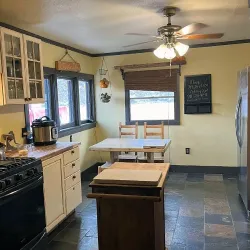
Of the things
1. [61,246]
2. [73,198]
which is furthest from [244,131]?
[61,246]

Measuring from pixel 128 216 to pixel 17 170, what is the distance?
3.31ft

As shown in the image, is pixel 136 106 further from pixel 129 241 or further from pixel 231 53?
pixel 129 241

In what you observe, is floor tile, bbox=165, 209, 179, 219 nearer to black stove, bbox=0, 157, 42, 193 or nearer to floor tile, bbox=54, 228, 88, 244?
floor tile, bbox=54, 228, 88, 244

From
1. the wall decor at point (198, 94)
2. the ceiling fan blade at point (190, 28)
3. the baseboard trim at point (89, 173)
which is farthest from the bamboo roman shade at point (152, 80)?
the ceiling fan blade at point (190, 28)

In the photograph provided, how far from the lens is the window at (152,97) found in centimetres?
505

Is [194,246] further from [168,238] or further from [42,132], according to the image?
[42,132]

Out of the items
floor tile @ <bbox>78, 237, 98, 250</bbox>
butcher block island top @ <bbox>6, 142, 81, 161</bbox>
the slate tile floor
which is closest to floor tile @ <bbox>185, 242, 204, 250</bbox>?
the slate tile floor

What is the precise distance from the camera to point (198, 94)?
491 centimetres

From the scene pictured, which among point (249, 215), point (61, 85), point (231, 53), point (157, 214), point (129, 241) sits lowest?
point (249, 215)

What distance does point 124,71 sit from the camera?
17.2 ft

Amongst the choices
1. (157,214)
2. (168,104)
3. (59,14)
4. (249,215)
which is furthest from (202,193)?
(59,14)

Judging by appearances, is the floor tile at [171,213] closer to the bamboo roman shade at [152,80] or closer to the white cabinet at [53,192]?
the white cabinet at [53,192]

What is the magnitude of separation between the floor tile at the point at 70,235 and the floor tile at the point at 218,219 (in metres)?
1.41

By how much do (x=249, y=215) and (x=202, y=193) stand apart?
87 cm
